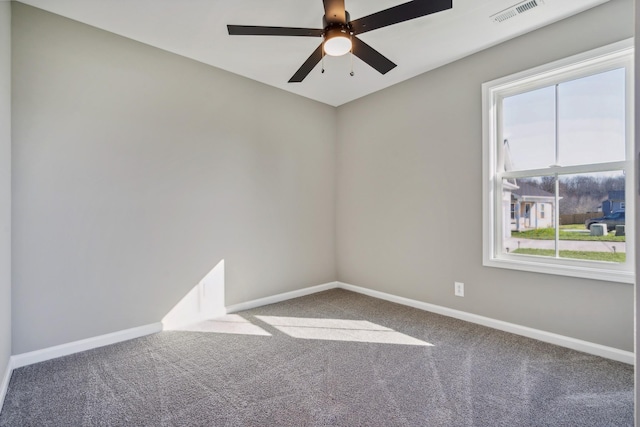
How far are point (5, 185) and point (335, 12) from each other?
2.45m

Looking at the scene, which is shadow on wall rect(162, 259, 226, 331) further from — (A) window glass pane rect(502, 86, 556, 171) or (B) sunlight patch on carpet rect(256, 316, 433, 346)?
(A) window glass pane rect(502, 86, 556, 171)

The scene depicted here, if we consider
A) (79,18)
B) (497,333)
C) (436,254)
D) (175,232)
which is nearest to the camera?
(79,18)

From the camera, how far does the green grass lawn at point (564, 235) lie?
2.36 meters

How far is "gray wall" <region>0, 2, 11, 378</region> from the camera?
1938 mm

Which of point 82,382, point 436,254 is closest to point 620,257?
point 436,254

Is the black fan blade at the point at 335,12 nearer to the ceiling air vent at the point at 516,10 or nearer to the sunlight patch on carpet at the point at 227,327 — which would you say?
the ceiling air vent at the point at 516,10

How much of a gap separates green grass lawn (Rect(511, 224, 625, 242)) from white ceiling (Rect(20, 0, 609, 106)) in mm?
1700

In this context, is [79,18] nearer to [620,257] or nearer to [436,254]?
[436,254]

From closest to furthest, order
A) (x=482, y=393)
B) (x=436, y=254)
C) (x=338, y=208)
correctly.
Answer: (x=482, y=393)
(x=436, y=254)
(x=338, y=208)

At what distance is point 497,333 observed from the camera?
2.75m

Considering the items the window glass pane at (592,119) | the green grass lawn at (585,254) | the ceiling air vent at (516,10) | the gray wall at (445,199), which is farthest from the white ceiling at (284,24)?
the green grass lawn at (585,254)

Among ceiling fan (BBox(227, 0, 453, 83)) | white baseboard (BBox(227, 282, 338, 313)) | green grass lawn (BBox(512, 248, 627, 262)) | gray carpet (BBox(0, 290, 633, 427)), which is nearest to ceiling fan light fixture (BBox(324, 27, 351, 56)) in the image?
ceiling fan (BBox(227, 0, 453, 83))

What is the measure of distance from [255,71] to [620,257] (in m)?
3.66

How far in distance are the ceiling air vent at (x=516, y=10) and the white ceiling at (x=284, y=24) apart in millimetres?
33
